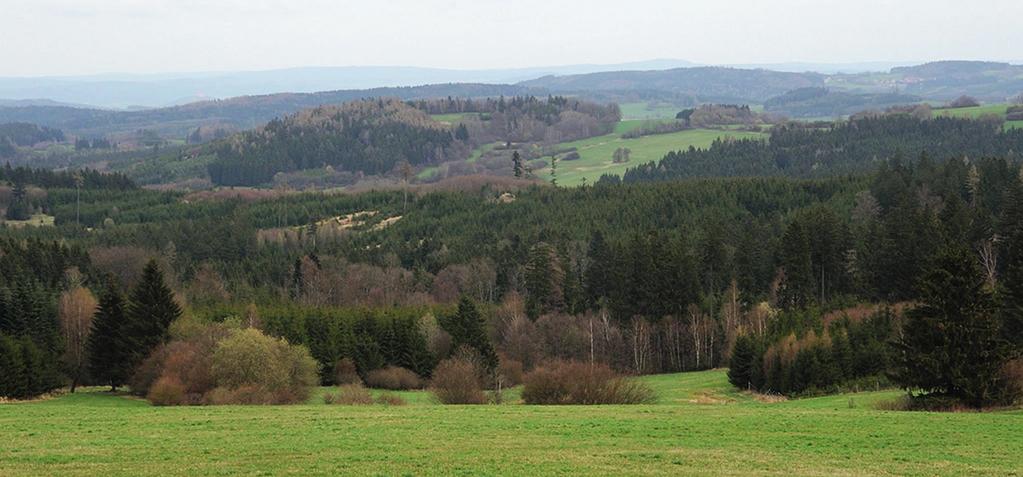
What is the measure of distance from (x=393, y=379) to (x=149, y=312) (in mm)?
18347

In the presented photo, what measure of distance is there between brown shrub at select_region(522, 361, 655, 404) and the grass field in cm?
669

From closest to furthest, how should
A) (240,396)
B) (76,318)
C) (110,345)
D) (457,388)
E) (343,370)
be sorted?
(240,396) → (457,388) → (110,345) → (343,370) → (76,318)

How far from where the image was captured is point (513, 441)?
33.2 meters

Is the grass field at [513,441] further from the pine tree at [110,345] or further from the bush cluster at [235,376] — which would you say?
the pine tree at [110,345]

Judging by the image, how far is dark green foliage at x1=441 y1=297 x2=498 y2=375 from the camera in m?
78.4

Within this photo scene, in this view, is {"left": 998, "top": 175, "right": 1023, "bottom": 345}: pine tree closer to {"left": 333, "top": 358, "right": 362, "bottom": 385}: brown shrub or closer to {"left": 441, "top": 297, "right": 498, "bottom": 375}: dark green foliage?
{"left": 441, "top": 297, "right": 498, "bottom": 375}: dark green foliage

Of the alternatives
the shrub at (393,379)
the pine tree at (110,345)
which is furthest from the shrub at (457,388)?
the pine tree at (110,345)

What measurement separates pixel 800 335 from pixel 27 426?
153 feet

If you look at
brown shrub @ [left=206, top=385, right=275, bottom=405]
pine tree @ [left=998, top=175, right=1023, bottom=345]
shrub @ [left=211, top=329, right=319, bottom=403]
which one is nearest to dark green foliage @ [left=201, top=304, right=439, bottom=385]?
shrub @ [left=211, top=329, right=319, bottom=403]

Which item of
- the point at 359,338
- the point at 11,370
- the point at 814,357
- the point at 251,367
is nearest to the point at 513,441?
the point at 251,367

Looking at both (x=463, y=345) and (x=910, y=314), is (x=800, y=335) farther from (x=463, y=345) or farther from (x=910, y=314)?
(x=463, y=345)

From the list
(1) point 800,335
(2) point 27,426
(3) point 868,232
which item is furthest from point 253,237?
(2) point 27,426

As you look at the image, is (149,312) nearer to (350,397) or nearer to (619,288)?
(350,397)

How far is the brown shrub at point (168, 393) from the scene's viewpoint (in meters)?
55.1
